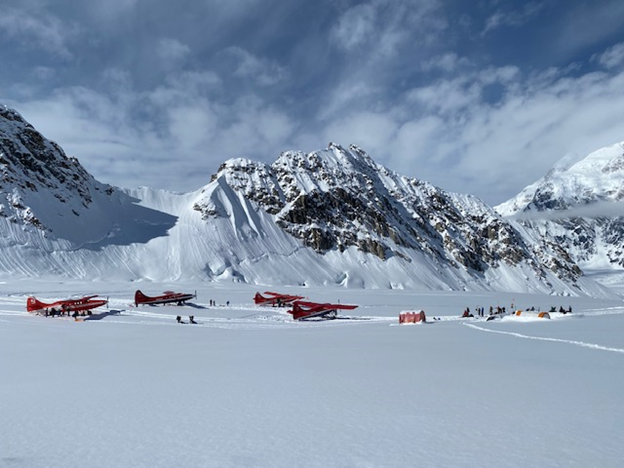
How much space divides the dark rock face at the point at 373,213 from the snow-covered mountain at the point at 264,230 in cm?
50

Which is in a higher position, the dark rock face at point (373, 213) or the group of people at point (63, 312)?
the dark rock face at point (373, 213)

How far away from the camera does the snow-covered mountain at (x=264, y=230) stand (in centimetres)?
9250

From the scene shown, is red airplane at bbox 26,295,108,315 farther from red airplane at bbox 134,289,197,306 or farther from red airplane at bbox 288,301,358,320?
red airplane at bbox 288,301,358,320

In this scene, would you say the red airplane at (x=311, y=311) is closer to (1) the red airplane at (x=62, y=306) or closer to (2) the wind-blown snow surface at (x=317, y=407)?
(1) the red airplane at (x=62, y=306)

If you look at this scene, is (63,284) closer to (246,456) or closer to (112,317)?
(112,317)

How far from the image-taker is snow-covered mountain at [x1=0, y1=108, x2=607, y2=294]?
92.5m

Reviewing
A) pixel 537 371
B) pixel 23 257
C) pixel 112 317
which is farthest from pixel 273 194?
pixel 537 371

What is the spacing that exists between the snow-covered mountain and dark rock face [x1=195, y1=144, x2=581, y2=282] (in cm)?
50

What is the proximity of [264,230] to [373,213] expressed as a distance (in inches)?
1628

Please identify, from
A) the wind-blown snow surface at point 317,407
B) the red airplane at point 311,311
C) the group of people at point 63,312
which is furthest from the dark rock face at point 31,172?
the wind-blown snow surface at point 317,407

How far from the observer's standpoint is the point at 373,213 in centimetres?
14275

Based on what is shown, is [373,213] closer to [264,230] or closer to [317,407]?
[264,230]

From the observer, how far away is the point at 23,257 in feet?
270

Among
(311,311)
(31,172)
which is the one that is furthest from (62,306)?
(31,172)
